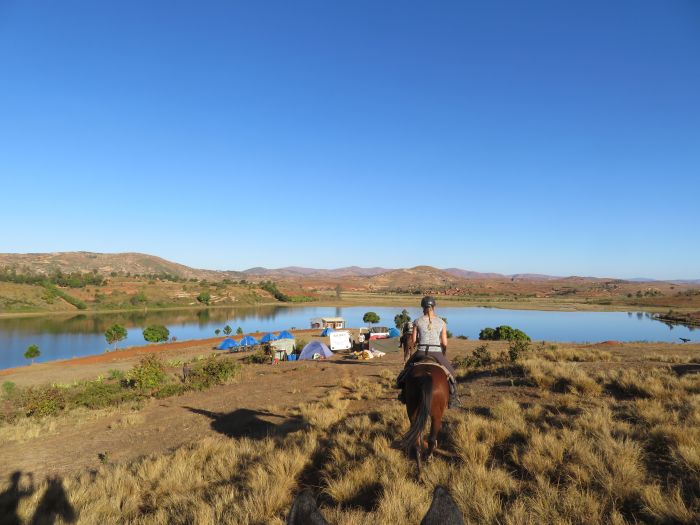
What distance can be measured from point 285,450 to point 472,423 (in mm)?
3665

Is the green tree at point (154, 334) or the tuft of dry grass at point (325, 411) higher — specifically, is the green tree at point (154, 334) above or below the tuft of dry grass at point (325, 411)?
below

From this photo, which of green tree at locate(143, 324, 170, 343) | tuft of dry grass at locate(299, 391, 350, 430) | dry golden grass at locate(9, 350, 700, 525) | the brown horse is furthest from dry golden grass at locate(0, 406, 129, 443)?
green tree at locate(143, 324, 170, 343)

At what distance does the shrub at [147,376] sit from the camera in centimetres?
2027

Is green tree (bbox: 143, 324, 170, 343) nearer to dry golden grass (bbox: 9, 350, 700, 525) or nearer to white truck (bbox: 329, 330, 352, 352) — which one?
white truck (bbox: 329, 330, 352, 352)

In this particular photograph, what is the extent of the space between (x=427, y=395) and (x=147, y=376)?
19.2m

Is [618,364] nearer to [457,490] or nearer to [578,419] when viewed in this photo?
[578,419]

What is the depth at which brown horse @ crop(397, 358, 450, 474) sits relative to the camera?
18.8 ft

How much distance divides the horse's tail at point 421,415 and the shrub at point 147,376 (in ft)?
61.6

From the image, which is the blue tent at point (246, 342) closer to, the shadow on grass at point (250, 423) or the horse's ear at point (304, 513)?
the shadow on grass at point (250, 423)

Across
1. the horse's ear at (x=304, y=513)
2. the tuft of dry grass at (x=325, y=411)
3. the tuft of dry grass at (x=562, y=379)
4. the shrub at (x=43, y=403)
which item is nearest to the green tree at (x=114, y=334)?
the shrub at (x=43, y=403)

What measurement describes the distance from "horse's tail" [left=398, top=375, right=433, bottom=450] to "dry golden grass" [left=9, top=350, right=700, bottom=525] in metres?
0.51

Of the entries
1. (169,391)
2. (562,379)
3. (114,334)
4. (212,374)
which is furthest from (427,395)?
(114,334)

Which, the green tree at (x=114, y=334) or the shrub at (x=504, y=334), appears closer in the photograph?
the shrub at (x=504, y=334)

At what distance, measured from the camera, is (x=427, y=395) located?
5.81m
